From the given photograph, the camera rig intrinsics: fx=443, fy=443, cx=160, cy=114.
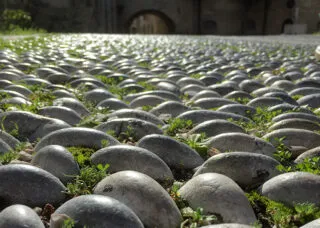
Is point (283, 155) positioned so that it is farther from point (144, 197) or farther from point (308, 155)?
point (144, 197)

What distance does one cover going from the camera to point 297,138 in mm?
1902

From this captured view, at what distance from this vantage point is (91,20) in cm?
2266

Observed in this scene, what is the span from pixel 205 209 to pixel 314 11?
25184 mm

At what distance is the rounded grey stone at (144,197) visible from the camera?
117cm

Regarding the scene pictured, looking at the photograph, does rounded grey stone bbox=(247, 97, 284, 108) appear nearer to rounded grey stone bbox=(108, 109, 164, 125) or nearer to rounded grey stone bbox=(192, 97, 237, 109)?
rounded grey stone bbox=(192, 97, 237, 109)

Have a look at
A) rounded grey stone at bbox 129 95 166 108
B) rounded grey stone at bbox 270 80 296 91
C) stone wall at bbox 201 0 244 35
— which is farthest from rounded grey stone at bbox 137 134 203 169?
stone wall at bbox 201 0 244 35

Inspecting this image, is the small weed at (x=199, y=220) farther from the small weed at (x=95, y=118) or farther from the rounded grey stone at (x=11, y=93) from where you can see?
the rounded grey stone at (x=11, y=93)

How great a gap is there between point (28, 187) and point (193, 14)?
28127mm

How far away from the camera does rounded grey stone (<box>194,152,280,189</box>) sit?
1488 mm

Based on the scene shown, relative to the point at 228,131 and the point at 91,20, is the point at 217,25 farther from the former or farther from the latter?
the point at 228,131

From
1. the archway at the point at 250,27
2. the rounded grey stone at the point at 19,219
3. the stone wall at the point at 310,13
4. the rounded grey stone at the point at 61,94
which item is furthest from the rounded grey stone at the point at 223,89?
the archway at the point at 250,27

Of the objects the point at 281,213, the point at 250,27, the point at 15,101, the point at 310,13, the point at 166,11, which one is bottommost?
the point at 281,213

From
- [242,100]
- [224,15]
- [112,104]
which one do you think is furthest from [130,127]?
[224,15]

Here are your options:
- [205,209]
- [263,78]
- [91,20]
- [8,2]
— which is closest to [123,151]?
[205,209]
